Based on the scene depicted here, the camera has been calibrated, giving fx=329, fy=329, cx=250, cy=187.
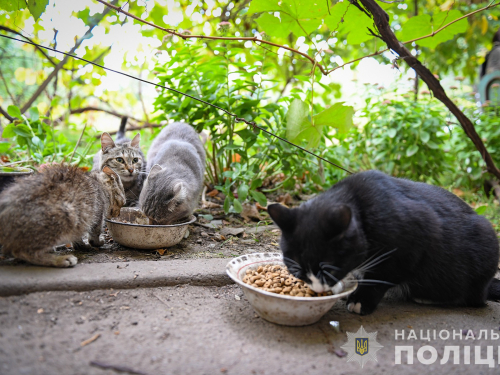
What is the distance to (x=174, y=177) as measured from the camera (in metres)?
3.18

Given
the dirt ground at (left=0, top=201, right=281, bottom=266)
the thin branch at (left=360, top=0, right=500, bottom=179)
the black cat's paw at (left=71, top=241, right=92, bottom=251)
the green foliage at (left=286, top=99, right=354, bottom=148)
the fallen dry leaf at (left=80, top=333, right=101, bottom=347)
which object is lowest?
the fallen dry leaf at (left=80, top=333, right=101, bottom=347)

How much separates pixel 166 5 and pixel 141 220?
228 cm

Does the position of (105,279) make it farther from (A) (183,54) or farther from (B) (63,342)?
(A) (183,54)

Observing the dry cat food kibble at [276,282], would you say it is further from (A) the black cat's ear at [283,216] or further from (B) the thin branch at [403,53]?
(B) the thin branch at [403,53]

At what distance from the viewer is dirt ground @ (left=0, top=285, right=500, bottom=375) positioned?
4.46ft

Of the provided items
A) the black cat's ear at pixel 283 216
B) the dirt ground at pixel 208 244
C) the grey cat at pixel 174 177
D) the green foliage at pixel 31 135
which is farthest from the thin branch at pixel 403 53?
the green foliage at pixel 31 135

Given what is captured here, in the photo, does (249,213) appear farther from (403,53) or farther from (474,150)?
(474,150)

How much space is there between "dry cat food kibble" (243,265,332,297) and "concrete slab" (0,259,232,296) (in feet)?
1.07

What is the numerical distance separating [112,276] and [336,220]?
140cm

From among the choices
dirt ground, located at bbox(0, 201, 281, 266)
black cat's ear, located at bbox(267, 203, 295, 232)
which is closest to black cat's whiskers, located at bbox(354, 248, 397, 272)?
black cat's ear, located at bbox(267, 203, 295, 232)

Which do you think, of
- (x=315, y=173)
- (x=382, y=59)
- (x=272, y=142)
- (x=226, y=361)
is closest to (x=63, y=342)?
(x=226, y=361)

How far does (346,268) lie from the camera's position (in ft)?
5.51

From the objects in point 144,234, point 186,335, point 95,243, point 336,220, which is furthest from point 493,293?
point 95,243

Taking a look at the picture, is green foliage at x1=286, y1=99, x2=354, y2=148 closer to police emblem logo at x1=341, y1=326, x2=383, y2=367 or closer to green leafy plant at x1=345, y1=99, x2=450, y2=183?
police emblem logo at x1=341, y1=326, x2=383, y2=367
